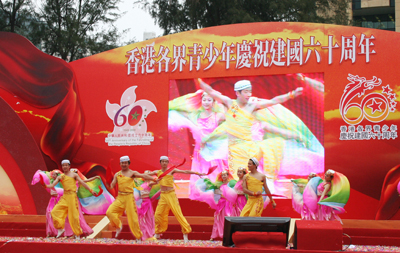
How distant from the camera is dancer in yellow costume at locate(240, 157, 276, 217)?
26.1 feet

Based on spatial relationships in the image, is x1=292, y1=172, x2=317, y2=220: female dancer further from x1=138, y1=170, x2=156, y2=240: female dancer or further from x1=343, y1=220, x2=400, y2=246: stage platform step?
x1=138, y1=170, x2=156, y2=240: female dancer

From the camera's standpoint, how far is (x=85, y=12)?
63.6ft

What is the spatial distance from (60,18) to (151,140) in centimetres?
1075

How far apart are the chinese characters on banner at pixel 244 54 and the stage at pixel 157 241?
3.25 m

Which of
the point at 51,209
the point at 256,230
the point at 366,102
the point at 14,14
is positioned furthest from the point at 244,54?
the point at 14,14

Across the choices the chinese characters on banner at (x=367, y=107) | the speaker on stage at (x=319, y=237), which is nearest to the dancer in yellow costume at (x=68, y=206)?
the speaker on stage at (x=319, y=237)

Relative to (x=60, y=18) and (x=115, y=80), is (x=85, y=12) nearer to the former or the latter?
(x=60, y=18)

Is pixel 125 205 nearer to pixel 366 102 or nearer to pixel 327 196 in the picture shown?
pixel 327 196

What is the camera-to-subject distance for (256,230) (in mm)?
5656

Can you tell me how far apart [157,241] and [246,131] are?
9.94 feet

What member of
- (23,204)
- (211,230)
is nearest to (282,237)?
(211,230)

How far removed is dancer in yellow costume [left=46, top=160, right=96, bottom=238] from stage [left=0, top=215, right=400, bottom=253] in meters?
0.27

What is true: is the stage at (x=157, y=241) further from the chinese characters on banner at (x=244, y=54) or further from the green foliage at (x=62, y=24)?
the green foliage at (x=62, y=24)

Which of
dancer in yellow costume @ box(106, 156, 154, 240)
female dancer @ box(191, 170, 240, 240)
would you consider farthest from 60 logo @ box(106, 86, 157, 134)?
dancer in yellow costume @ box(106, 156, 154, 240)
